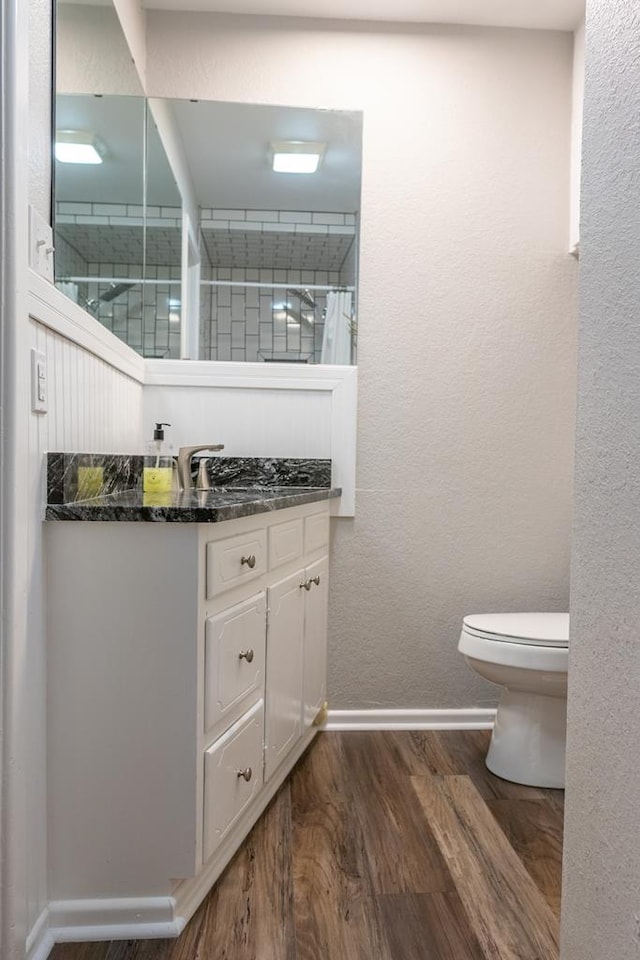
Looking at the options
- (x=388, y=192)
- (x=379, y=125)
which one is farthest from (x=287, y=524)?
(x=379, y=125)

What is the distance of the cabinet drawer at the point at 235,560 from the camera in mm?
1569

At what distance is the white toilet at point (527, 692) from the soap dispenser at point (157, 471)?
1.03m

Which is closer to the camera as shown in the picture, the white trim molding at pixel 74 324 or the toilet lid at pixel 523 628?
the white trim molding at pixel 74 324

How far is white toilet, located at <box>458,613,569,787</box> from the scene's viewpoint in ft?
7.04

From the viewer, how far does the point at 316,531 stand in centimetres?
241

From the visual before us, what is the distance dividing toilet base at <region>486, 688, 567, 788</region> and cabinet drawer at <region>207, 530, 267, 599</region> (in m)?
0.94

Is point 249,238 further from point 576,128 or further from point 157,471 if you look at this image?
point 576,128

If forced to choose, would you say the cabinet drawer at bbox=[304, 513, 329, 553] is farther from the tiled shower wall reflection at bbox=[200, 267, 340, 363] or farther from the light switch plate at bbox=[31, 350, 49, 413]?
the light switch plate at bbox=[31, 350, 49, 413]

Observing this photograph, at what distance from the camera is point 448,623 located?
8.89 ft

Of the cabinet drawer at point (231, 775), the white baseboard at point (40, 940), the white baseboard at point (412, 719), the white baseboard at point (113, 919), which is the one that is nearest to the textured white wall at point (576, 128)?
the white baseboard at point (412, 719)

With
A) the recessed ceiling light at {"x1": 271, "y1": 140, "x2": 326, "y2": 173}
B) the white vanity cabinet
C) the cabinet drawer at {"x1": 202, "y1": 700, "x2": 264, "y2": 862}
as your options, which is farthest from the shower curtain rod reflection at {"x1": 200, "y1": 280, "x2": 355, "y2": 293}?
the cabinet drawer at {"x1": 202, "y1": 700, "x2": 264, "y2": 862}

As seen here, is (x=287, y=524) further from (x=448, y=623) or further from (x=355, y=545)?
(x=448, y=623)

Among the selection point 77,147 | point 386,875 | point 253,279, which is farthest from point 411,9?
point 386,875

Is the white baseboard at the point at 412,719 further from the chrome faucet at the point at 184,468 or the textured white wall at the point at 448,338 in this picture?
the chrome faucet at the point at 184,468
